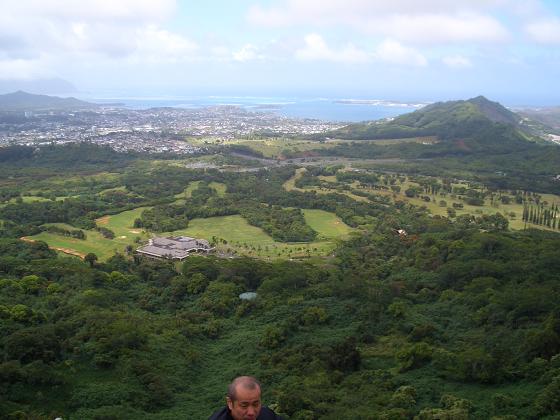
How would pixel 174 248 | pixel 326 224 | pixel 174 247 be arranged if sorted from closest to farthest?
pixel 174 248 < pixel 174 247 < pixel 326 224

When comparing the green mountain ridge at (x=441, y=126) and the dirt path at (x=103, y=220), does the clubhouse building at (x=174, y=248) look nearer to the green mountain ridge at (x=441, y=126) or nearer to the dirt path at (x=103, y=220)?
the dirt path at (x=103, y=220)

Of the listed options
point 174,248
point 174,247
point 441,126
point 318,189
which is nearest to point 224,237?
point 174,247

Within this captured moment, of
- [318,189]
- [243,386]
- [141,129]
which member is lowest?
[318,189]

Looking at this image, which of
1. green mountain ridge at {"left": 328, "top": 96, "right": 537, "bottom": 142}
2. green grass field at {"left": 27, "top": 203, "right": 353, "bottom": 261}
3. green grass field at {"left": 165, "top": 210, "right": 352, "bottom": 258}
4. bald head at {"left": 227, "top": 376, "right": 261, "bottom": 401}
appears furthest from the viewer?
green mountain ridge at {"left": 328, "top": 96, "right": 537, "bottom": 142}

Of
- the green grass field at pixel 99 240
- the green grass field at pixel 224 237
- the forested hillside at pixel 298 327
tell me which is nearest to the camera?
the forested hillside at pixel 298 327

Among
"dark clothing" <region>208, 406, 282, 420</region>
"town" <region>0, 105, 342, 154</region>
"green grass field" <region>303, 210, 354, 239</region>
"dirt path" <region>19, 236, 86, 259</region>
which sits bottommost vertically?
"dirt path" <region>19, 236, 86, 259</region>

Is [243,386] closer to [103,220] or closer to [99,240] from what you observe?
[99,240]

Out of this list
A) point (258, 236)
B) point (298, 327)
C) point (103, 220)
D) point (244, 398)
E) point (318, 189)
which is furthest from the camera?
point (318, 189)

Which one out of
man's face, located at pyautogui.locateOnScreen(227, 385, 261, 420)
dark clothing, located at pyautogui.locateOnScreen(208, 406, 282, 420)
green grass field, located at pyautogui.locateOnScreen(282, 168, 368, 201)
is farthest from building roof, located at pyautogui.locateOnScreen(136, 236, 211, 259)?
man's face, located at pyautogui.locateOnScreen(227, 385, 261, 420)

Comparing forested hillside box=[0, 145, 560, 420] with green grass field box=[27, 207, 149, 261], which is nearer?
forested hillside box=[0, 145, 560, 420]

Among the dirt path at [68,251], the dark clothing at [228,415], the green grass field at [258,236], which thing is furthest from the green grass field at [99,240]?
the dark clothing at [228,415]

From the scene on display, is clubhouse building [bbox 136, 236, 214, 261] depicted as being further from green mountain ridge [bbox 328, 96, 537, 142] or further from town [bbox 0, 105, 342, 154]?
green mountain ridge [bbox 328, 96, 537, 142]

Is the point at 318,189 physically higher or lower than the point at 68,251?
higher
